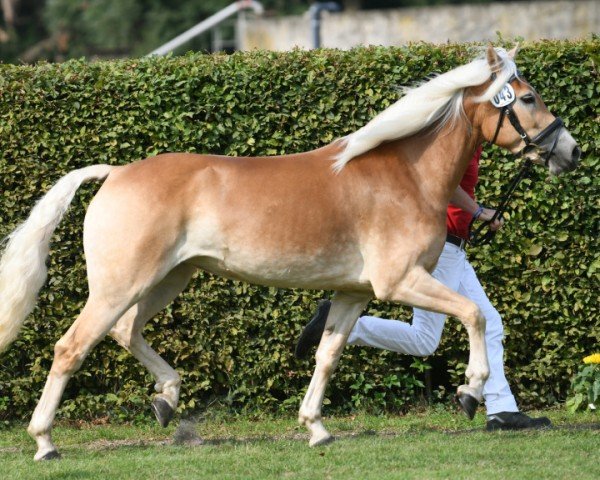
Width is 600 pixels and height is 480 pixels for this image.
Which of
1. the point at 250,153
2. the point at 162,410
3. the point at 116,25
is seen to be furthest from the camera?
the point at 116,25

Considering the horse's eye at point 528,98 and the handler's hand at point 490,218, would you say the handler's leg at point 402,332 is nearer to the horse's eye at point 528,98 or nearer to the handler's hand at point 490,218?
the handler's hand at point 490,218

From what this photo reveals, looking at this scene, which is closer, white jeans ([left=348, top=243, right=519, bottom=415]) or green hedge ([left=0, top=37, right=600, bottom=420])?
white jeans ([left=348, top=243, right=519, bottom=415])

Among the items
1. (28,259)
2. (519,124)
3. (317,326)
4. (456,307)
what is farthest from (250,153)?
(456,307)

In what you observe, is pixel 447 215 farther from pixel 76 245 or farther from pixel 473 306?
pixel 76 245

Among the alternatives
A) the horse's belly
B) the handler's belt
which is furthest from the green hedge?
the horse's belly

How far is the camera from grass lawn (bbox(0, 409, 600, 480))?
18.3ft

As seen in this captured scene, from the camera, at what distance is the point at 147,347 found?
259 inches

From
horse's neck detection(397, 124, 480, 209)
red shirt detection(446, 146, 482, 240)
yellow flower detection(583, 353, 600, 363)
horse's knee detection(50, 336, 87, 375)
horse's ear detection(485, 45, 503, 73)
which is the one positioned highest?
horse's ear detection(485, 45, 503, 73)

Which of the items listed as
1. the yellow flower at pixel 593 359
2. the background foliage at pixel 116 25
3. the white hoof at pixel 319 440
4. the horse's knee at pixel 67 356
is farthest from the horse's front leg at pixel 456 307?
the background foliage at pixel 116 25

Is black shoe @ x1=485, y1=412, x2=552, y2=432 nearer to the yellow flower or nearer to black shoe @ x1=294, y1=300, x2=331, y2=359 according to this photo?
the yellow flower

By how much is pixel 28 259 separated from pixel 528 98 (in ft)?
9.58

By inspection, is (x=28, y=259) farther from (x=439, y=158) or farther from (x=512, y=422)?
(x=512, y=422)

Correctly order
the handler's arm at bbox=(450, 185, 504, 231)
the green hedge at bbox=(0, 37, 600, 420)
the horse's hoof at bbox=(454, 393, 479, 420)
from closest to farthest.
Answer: the horse's hoof at bbox=(454, 393, 479, 420)
the handler's arm at bbox=(450, 185, 504, 231)
the green hedge at bbox=(0, 37, 600, 420)

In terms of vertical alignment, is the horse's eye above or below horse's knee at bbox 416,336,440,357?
above
